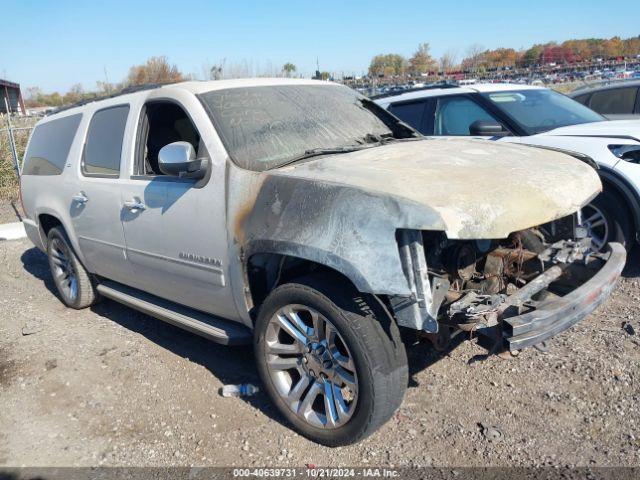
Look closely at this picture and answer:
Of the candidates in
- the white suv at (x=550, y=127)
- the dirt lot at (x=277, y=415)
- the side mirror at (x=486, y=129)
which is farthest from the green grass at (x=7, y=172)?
the side mirror at (x=486, y=129)

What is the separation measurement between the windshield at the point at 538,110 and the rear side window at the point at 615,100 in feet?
7.29

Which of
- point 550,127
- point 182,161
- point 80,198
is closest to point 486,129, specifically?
point 550,127

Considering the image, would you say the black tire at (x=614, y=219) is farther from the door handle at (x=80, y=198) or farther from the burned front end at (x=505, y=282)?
the door handle at (x=80, y=198)

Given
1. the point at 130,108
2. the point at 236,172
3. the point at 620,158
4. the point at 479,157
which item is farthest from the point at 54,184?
the point at 620,158

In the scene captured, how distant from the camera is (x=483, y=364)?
3.63 metres

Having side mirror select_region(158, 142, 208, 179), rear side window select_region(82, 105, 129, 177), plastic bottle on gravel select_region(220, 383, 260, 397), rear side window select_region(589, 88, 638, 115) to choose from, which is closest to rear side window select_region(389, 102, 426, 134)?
rear side window select_region(82, 105, 129, 177)

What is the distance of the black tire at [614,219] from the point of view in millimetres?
4816

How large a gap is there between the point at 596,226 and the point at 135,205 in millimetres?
4125

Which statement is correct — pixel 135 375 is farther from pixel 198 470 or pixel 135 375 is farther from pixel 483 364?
pixel 483 364

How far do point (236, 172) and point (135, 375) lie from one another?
6.09ft

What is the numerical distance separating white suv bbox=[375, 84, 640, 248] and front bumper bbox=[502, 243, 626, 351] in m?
1.20

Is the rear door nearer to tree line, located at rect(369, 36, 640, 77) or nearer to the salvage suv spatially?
the salvage suv

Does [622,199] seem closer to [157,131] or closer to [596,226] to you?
[596,226]

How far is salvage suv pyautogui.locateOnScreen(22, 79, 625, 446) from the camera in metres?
2.52
